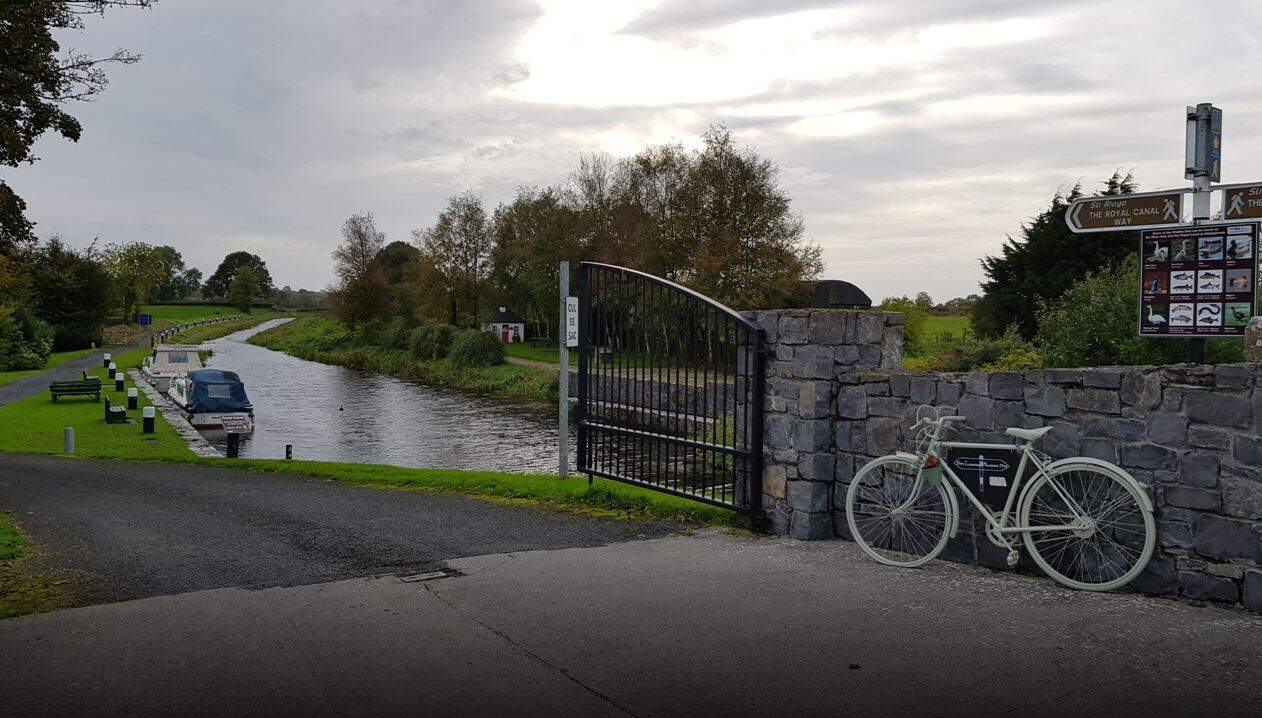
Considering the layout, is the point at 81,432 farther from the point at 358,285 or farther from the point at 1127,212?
the point at 358,285

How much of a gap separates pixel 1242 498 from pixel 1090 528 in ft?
2.62

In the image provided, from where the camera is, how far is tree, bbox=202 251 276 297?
134 meters

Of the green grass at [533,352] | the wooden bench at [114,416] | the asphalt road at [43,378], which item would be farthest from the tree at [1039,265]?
the asphalt road at [43,378]

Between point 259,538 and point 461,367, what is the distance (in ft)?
122

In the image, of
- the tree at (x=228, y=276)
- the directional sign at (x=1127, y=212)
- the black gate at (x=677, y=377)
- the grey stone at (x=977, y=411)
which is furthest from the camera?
the tree at (x=228, y=276)

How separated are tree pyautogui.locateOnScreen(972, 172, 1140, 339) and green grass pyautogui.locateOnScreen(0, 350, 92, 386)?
37.8 m

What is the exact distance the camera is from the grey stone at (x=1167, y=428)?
488 centimetres

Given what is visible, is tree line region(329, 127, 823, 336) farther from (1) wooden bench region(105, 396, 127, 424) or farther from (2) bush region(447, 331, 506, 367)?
(1) wooden bench region(105, 396, 127, 424)

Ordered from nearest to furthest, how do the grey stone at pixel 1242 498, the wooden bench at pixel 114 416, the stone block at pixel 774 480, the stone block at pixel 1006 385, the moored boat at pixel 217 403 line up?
the grey stone at pixel 1242 498, the stone block at pixel 1006 385, the stone block at pixel 774 480, the wooden bench at pixel 114 416, the moored boat at pixel 217 403

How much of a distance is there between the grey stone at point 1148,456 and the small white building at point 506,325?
191ft

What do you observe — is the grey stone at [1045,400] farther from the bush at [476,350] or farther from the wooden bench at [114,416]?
the bush at [476,350]

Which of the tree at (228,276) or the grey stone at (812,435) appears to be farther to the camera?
the tree at (228,276)

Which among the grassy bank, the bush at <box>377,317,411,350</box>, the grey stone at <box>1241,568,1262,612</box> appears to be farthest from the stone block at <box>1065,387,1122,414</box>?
the bush at <box>377,317,411,350</box>

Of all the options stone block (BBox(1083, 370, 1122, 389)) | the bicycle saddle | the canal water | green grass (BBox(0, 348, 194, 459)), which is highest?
stone block (BBox(1083, 370, 1122, 389))
